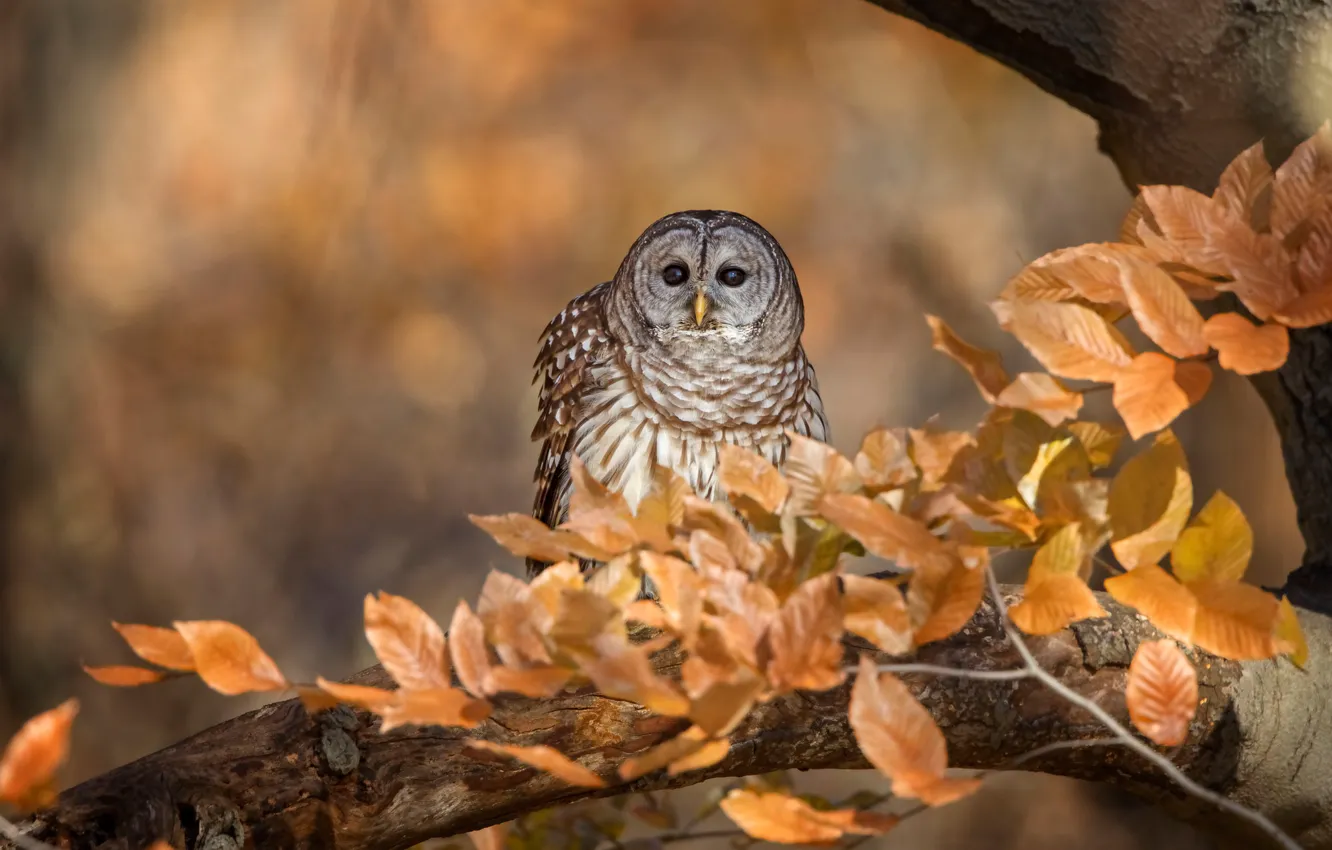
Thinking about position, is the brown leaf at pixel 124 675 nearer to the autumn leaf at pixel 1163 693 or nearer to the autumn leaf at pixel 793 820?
the autumn leaf at pixel 793 820

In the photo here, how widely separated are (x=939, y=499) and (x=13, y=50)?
10.6 ft

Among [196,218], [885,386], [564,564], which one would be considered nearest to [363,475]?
[196,218]

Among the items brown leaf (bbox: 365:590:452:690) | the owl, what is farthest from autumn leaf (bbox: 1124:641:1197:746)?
the owl

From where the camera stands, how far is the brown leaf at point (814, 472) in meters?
0.85

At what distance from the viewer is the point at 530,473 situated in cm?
338

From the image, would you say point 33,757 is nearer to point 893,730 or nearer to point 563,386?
point 893,730

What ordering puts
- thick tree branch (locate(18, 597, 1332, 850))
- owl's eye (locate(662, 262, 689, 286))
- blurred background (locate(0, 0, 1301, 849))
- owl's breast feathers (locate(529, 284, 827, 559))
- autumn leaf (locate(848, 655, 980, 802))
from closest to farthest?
autumn leaf (locate(848, 655, 980, 802))
thick tree branch (locate(18, 597, 1332, 850))
owl's breast feathers (locate(529, 284, 827, 559))
owl's eye (locate(662, 262, 689, 286))
blurred background (locate(0, 0, 1301, 849))

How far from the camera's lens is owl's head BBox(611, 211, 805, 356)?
2.25 m

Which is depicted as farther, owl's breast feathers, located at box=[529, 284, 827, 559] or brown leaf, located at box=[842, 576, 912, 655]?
owl's breast feathers, located at box=[529, 284, 827, 559]

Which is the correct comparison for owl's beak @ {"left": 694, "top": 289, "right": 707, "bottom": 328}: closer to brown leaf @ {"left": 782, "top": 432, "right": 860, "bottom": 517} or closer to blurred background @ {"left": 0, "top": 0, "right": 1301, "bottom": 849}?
blurred background @ {"left": 0, "top": 0, "right": 1301, "bottom": 849}

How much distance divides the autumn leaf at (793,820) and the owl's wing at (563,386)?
147cm

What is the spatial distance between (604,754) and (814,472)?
1.97ft

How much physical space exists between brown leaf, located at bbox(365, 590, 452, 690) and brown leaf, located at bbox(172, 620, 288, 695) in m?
0.08

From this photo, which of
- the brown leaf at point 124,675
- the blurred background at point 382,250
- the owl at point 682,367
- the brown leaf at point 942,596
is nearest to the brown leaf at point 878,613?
the brown leaf at point 942,596
